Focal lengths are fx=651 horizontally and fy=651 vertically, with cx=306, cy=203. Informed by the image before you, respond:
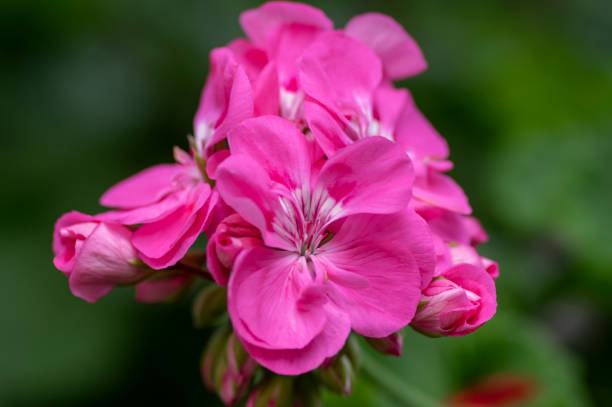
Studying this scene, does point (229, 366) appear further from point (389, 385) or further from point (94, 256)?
point (389, 385)

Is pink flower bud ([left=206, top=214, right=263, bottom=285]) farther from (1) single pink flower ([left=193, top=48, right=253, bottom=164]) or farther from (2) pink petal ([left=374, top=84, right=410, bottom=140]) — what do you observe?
(2) pink petal ([left=374, top=84, right=410, bottom=140])

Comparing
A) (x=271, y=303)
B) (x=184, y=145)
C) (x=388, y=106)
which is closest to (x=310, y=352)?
(x=271, y=303)

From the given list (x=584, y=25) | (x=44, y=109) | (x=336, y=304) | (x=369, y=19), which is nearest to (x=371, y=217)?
(x=336, y=304)

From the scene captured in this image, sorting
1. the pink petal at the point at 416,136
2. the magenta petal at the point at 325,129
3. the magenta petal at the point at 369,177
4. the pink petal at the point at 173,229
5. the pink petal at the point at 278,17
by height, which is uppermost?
the pink petal at the point at 278,17

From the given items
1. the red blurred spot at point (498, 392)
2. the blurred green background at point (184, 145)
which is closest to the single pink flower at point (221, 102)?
the blurred green background at point (184, 145)

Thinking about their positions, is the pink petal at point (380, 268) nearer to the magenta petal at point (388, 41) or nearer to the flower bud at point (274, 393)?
the flower bud at point (274, 393)

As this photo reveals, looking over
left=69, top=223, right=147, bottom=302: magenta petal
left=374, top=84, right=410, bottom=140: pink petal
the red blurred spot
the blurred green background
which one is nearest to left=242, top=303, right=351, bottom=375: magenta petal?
left=69, top=223, right=147, bottom=302: magenta petal

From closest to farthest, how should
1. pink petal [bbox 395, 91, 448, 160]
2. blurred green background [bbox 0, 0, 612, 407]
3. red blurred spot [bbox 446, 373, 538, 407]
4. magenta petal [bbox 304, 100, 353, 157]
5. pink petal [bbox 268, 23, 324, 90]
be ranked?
1. magenta petal [bbox 304, 100, 353, 157]
2. pink petal [bbox 268, 23, 324, 90]
3. pink petal [bbox 395, 91, 448, 160]
4. red blurred spot [bbox 446, 373, 538, 407]
5. blurred green background [bbox 0, 0, 612, 407]
